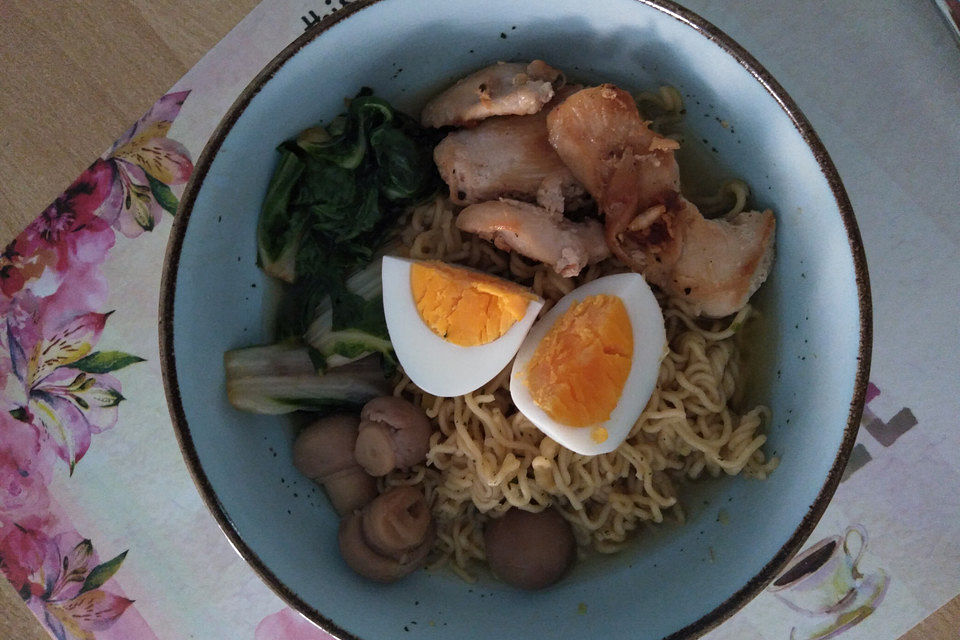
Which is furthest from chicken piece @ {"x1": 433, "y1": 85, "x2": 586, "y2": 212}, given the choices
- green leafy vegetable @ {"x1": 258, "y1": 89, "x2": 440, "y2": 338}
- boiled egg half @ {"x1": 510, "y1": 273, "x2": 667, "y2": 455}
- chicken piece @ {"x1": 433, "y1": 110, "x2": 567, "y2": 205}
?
boiled egg half @ {"x1": 510, "y1": 273, "x2": 667, "y2": 455}

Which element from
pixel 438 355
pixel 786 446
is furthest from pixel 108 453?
pixel 786 446

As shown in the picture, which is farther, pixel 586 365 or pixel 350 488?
pixel 350 488

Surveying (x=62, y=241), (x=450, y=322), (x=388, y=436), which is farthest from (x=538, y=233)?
(x=62, y=241)

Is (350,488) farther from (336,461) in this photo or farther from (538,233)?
(538,233)

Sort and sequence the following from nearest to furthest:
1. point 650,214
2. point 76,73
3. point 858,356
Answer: point 858,356, point 650,214, point 76,73

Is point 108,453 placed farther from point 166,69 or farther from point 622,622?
point 622,622

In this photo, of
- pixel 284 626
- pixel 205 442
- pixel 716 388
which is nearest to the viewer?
pixel 205 442
